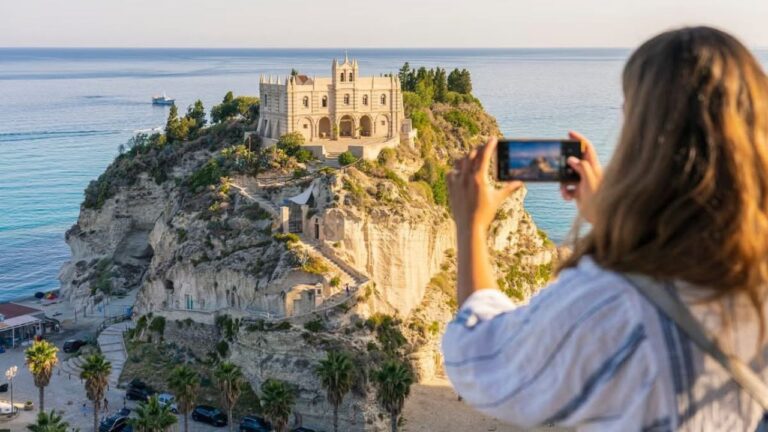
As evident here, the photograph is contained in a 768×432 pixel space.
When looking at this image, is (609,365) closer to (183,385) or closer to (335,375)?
(335,375)

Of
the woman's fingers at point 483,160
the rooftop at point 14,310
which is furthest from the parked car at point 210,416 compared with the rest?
the woman's fingers at point 483,160

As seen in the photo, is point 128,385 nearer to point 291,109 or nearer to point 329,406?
point 329,406

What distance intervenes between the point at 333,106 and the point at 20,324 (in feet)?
93.9

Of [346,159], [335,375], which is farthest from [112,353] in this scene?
[335,375]

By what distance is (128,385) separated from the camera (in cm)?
5450

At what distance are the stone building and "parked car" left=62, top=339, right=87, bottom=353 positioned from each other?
1980 centimetres

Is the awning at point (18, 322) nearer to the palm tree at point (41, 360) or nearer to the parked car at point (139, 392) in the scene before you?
the parked car at point (139, 392)

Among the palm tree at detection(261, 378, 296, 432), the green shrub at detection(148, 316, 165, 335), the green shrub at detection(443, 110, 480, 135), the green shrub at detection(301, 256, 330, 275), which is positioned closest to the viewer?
the palm tree at detection(261, 378, 296, 432)

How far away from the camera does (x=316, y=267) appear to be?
5262cm

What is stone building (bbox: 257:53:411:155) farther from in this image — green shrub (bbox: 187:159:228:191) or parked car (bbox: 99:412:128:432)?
parked car (bbox: 99:412:128:432)

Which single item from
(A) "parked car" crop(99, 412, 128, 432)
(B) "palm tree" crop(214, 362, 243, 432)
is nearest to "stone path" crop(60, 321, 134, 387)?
(A) "parked car" crop(99, 412, 128, 432)

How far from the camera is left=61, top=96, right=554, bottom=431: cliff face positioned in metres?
51.1

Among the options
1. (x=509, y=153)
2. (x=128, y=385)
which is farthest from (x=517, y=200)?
(x=509, y=153)

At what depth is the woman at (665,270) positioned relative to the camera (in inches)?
148
